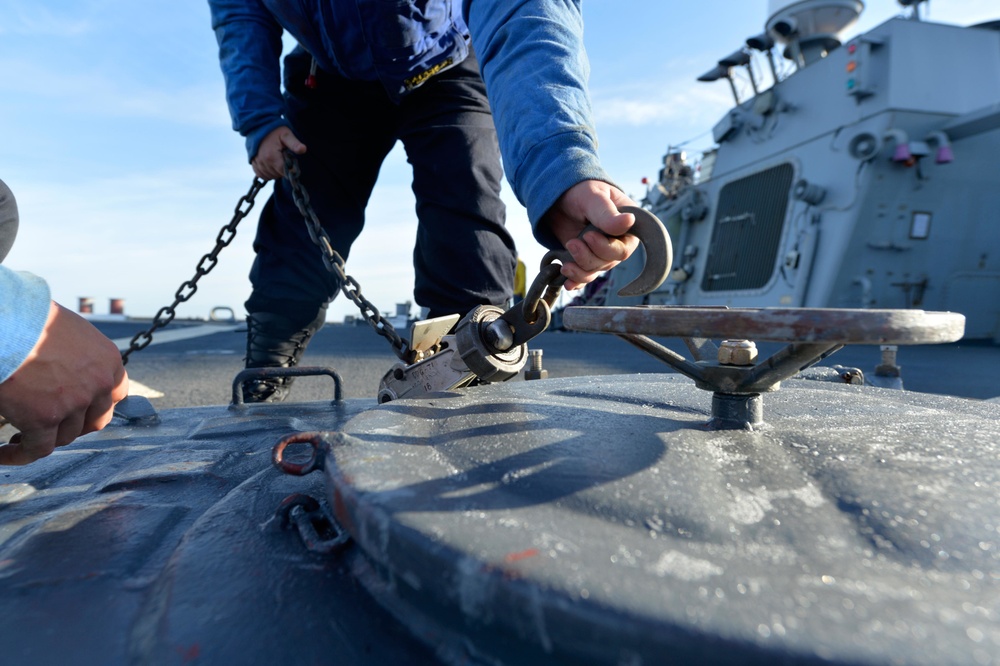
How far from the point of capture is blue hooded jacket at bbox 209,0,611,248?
3.61ft

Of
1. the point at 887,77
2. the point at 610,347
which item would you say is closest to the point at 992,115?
the point at 887,77

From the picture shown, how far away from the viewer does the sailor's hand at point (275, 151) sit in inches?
70.4

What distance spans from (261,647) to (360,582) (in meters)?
0.10

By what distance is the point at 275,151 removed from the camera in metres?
1.82

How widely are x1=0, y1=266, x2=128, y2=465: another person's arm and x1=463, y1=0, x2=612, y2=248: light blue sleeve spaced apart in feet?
2.23

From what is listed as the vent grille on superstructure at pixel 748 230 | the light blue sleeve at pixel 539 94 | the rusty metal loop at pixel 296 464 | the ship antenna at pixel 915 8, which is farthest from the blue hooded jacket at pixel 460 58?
the vent grille on superstructure at pixel 748 230

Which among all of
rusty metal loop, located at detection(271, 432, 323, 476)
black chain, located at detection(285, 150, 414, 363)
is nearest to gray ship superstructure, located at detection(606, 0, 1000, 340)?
black chain, located at detection(285, 150, 414, 363)

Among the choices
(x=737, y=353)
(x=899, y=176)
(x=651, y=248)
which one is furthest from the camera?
(x=899, y=176)

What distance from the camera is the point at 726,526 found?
516 millimetres

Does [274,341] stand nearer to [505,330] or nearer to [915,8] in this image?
[505,330]

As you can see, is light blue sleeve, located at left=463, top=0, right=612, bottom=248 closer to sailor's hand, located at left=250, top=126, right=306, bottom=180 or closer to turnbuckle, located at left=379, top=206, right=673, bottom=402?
turnbuckle, located at left=379, top=206, right=673, bottom=402

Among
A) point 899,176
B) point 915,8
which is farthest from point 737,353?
point 915,8

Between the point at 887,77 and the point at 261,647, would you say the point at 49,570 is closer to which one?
the point at 261,647

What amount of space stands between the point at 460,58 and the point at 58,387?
1514 mm
